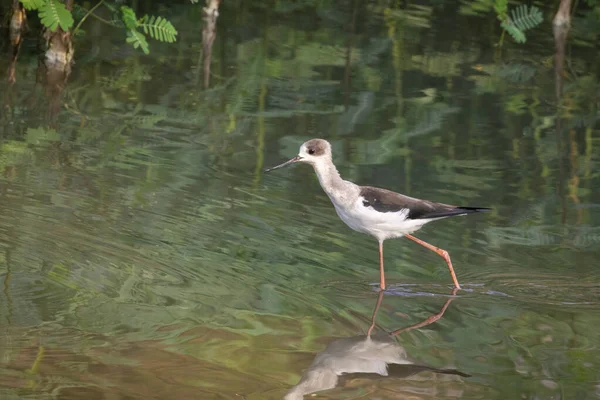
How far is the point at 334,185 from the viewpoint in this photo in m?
6.30

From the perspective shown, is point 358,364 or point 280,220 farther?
point 280,220

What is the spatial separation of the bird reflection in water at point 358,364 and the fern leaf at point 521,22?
→ 7367 millimetres

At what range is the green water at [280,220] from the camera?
16.1ft

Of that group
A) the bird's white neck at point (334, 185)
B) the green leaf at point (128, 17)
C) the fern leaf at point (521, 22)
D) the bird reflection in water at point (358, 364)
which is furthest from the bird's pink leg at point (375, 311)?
the fern leaf at point (521, 22)

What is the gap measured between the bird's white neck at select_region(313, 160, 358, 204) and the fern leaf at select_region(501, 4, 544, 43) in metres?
6.26

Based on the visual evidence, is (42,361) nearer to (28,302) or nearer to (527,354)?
(28,302)

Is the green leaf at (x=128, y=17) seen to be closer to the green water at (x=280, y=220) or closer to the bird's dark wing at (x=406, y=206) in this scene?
the green water at (x=280, y=220)

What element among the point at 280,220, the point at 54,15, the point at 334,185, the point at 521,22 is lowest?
the point at 280,220

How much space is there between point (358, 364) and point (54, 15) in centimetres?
532

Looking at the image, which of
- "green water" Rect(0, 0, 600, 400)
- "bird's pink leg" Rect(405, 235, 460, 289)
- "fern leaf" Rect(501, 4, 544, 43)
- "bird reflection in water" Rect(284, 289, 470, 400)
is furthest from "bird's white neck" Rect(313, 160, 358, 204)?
"fern leaf" Rect(501, 4, 544, 43)

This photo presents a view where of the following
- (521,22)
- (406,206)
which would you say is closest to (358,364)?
(406,206)

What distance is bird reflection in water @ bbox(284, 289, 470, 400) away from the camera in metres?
4.73

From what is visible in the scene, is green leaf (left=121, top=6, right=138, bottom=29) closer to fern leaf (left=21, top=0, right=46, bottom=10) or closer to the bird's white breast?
fern leaf (left=21, top=0, right=46, bottom=10)

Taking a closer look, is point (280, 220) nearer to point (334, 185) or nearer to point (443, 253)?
point (334, 185)
